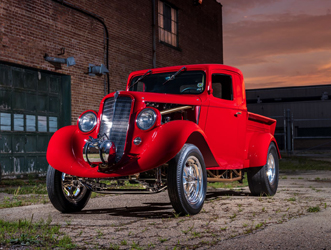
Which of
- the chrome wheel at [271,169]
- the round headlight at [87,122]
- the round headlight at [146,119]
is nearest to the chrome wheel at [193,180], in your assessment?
the round headlight at [146,119]

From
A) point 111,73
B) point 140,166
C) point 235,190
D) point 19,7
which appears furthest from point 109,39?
point 140,166

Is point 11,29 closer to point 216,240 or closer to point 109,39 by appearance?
→ point 109,39

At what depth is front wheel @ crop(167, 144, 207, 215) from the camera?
518cm

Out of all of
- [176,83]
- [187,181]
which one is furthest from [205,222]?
[176,83]

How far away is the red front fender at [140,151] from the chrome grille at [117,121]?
0.17 meters

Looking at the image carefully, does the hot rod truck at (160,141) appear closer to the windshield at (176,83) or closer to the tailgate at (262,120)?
the windshield at (176,83)

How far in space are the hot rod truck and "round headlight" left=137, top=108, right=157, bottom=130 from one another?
0.04 feet

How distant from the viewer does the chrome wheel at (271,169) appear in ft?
26.1

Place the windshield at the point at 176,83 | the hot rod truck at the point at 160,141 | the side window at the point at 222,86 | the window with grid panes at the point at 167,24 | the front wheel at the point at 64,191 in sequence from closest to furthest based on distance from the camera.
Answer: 1. the hot rod truck at the point at 160,141
2. the front wheel at the point at 64,191
3. the windshield at the point at 176,83
4. the side window at the point at 222,86
5. the window with grid panes at the point at 167,24

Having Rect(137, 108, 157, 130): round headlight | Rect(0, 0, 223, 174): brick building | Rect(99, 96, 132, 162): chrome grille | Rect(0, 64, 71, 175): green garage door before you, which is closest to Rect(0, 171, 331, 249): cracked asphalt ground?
Rect(99, 96, 132, 162): chrome grille

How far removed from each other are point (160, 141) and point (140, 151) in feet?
0.92

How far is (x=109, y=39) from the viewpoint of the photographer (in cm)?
1473

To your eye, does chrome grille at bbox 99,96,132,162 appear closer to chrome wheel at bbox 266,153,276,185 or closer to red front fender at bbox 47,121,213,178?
red front fender at bbox 47,121,213,178

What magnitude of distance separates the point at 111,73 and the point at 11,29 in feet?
13.8
